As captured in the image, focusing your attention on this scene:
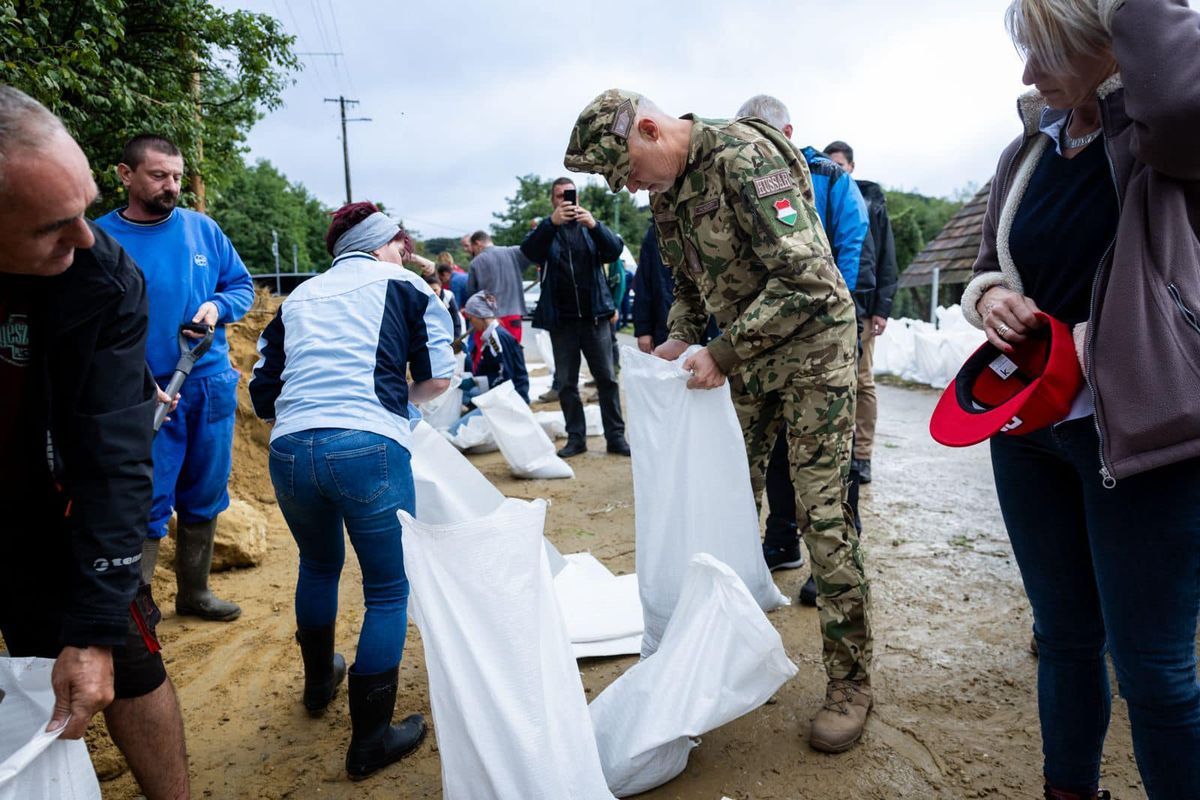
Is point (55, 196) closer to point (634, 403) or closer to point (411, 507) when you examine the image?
point (411, 507)

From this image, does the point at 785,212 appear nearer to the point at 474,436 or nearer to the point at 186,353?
the point at 186,353

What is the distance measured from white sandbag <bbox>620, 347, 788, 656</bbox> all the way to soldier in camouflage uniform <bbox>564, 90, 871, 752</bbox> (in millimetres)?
119

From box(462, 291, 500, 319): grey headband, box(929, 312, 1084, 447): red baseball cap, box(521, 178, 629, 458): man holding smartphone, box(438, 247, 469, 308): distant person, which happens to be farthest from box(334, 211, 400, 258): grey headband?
box(438, 247, 469, 308): distant person

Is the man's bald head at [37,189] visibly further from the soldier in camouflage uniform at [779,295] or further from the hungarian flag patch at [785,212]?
the hungarian flag patch at [785,212]

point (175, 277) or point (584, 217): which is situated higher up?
point (584, 217)

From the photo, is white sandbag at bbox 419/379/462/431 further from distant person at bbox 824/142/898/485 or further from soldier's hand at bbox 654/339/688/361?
soldier's hand at bbox 654/339/688/361

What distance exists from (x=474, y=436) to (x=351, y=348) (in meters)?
4.51

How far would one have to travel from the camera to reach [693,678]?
2.01 metres

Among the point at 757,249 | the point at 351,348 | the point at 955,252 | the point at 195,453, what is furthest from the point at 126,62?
the point at 955,252

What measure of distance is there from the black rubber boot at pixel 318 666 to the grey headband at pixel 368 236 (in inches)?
47.9

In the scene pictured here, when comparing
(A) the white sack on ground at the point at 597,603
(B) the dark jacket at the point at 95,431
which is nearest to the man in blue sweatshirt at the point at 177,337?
(A) the white sack on ground at the point at 597,603

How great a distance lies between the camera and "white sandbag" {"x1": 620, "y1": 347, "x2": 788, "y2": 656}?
237cm

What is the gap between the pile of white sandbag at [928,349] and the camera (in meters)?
8.88

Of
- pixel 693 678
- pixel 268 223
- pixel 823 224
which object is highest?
pixel 268 223
